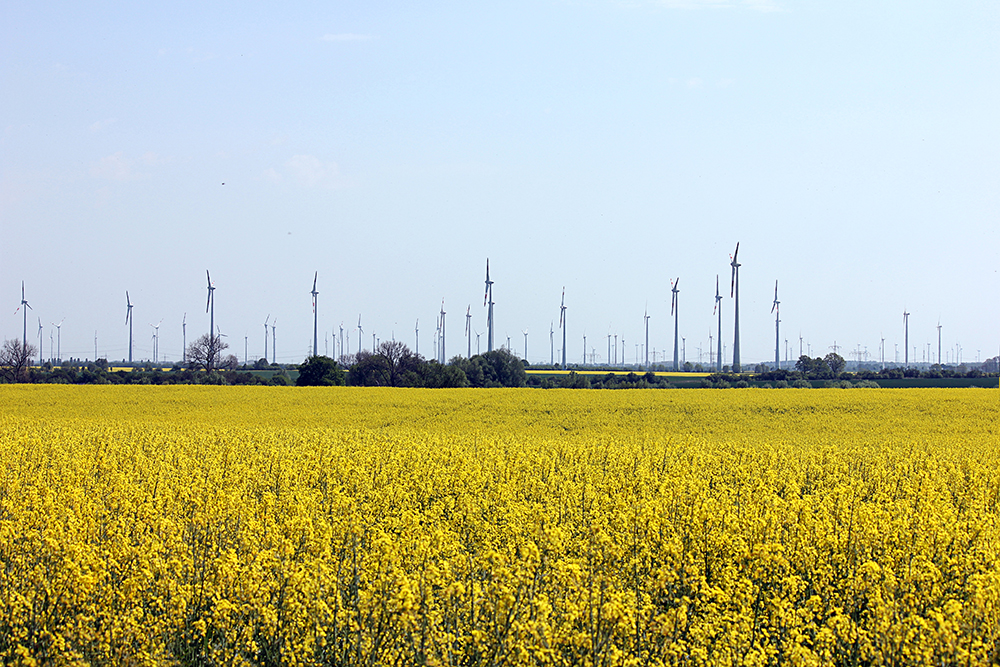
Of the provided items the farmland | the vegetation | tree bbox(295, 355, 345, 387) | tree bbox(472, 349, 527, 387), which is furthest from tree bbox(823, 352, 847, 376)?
the farmland

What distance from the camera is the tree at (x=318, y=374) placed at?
68.6m

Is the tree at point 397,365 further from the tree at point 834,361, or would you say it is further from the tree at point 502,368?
the tree at point 834,361

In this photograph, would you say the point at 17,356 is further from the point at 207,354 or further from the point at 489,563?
the point at 489,563

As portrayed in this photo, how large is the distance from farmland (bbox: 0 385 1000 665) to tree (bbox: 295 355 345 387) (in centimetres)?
5248

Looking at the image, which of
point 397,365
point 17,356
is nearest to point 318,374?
point 397,365

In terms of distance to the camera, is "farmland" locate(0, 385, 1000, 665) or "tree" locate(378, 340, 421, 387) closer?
"farmland" locate(0, 385, 1000, 665)

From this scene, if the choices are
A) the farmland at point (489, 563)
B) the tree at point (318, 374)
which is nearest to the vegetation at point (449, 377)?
the tree at point (318, 374)

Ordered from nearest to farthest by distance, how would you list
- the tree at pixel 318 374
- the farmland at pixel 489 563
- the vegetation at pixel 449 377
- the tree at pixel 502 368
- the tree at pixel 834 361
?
the farmland at pixel 489 563 → the vegetation at pixel 449 377 → the tree at pixel 318 374 → the tree at pixel 502 368 → the tree at pixel 834 361

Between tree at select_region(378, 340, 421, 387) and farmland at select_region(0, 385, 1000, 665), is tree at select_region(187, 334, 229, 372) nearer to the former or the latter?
tree at select_region(378, 340, 421, 387)

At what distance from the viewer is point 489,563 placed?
7.65 m

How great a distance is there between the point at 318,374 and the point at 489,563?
6325 centimetres

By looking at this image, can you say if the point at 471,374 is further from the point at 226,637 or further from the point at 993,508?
the point at 226,637

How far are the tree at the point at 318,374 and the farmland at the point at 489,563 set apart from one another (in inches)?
2066

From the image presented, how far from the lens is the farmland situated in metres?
6.53
